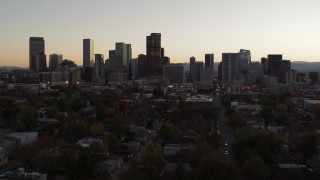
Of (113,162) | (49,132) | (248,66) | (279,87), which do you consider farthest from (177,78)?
(113,162)

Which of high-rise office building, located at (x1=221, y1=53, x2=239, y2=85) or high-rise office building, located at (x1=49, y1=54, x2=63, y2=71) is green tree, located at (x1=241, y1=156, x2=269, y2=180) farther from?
high-rise office building, located at (x1=49, y1=54, x2=63, y2=71)

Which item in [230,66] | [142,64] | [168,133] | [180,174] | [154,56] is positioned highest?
[154,56]

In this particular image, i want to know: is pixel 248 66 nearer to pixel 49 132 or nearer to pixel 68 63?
pixel 68 63

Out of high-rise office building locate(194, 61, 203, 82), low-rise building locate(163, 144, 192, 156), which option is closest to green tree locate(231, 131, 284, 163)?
low-rise building locate(163, 144, 192, 156)

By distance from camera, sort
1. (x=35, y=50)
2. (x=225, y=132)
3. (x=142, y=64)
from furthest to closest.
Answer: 1. (x=35, y=50)
2. (x=142, y=64)
3. (x=225, y=132)

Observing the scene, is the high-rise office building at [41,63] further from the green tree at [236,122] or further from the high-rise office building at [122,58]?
the green tree at [236,122]

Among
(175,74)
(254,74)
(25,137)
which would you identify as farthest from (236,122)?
(254,74)

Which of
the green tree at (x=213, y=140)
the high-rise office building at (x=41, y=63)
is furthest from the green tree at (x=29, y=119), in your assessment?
the high-rise office building at (x=41, y=63)

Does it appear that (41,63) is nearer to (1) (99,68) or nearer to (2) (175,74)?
(1) (99,68)
